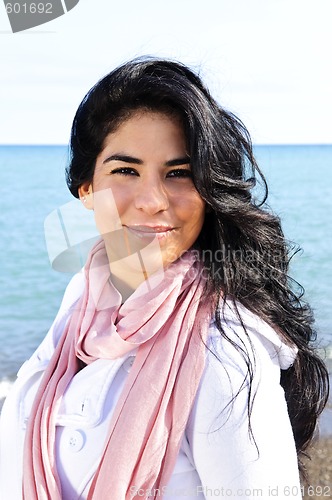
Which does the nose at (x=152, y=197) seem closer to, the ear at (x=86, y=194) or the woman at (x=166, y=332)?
the woman at (x=166, y=332)

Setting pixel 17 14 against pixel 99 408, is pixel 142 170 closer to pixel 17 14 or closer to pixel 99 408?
pixel 99 408

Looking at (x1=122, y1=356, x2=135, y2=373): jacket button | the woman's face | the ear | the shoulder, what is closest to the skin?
the woman's face

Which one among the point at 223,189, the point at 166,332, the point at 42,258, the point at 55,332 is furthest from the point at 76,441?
the point at 42,258

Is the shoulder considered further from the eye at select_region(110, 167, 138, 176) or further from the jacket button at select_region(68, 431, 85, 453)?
the eye at select_region(110, 167, 138, 176)

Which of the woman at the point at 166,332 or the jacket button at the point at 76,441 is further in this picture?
the jacket button at the point at 76,441

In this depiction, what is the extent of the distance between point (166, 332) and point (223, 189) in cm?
45

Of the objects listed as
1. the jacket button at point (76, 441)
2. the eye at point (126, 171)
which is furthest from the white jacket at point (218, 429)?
the eye at point (126, 171)

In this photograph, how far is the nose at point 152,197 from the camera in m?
2.05

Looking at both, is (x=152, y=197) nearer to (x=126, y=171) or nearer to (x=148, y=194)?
(x=148, y=194)

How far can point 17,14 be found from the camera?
4543 mm

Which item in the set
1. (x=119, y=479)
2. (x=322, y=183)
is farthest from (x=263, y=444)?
(x=322, y=183)

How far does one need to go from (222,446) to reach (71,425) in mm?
497

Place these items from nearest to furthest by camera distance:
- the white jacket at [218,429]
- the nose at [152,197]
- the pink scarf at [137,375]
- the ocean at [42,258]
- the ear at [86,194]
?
the white jacket at [218,429] < the pink scarf at [137,375] < the nose at [152,197] < the ear at [86,194] < the ocean at [42,258]

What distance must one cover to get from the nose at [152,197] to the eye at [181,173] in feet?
0.15
